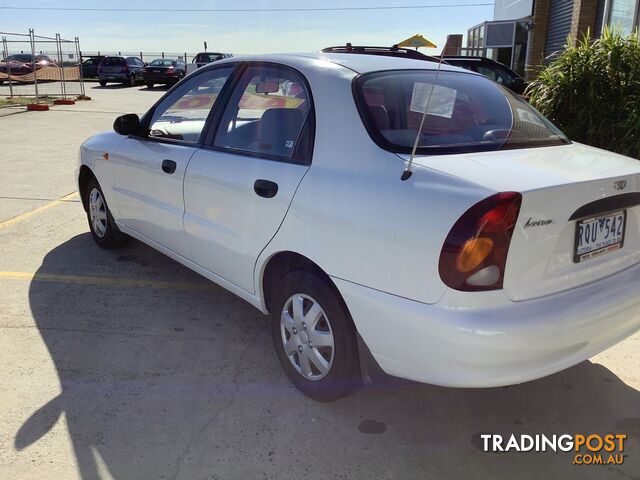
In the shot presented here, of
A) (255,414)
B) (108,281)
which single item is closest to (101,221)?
(108,281)

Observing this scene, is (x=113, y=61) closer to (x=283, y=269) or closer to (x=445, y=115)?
(x=283, y=269)

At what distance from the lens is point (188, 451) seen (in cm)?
257

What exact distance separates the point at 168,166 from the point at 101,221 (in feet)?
5.14

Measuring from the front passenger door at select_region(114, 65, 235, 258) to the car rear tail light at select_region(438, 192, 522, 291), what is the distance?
1971 millimetres

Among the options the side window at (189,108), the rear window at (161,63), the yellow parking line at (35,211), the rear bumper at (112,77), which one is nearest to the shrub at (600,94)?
the side window at (189,108)

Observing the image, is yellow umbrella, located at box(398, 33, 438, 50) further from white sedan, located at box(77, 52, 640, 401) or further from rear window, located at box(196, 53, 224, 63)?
rear window, located at box(196, 53, 224, 63)

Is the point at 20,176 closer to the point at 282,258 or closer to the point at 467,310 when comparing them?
the point at 282,258

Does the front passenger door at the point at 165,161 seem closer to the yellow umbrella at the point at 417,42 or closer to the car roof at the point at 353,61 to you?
the car roof at the point at 353,61

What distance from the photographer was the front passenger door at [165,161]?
3699 mm

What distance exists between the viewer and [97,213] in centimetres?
498

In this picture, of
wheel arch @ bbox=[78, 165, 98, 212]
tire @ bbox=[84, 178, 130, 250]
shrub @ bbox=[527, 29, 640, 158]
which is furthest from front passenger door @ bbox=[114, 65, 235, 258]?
shrub @ bbox=[527, 29, 640, 158]

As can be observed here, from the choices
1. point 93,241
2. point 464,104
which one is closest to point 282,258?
point 464,104

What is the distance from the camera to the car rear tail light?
2168 mm

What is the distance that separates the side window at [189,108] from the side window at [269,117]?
224 mm
